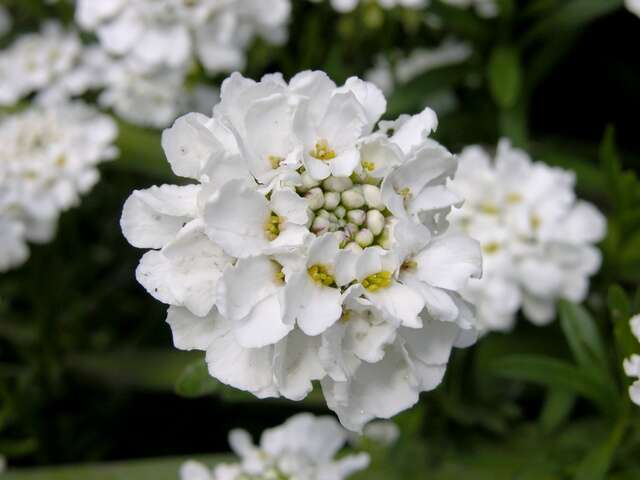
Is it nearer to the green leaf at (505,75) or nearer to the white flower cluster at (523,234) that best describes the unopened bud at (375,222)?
the white flower cluster at (523,234)

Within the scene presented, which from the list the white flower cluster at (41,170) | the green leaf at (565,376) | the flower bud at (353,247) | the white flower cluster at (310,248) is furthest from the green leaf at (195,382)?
the white flower cluster at (41,170)

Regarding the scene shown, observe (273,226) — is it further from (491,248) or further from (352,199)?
(491,248)

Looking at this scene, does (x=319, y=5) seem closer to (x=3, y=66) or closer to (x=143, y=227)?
(x=3, y=66)

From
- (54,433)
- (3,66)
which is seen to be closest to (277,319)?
(54,433)

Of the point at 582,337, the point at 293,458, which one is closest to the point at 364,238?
the point at 293,458

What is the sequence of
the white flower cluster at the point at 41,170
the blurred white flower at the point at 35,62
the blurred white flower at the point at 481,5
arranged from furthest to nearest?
the blurred white flower at the point at 35,62
the blurred white flower at the point at 481,5
the white flower cluster at the point at 41,170

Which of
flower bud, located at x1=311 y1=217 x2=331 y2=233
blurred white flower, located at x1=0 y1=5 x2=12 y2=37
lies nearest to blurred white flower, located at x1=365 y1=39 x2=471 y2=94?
blurred white flower, located at x1=0 y1=5 x2=12 y2=37
